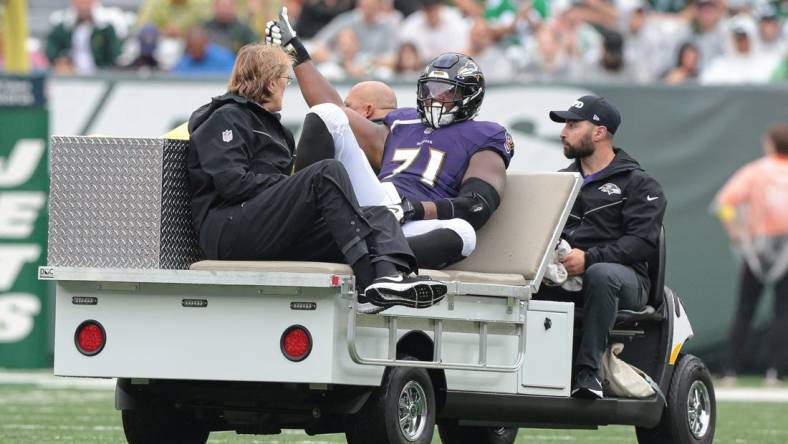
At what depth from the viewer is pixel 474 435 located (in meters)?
9.04

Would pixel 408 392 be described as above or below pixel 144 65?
below

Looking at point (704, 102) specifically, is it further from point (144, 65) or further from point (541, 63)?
point (144, 65)

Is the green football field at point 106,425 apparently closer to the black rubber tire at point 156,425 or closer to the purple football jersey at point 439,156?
the black rubber tire at point 156,425

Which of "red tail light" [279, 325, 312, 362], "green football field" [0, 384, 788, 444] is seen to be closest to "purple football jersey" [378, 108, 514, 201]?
"red tail light" [279, 325, 312, 362]

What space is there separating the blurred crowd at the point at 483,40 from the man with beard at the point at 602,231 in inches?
275

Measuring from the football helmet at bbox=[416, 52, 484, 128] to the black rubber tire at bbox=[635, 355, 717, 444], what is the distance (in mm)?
1849

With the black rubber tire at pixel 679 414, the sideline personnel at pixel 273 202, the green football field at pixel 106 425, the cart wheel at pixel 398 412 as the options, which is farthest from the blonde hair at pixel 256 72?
the black rubber tire at pixel 679 414

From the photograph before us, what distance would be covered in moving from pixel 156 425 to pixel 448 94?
2081 mm

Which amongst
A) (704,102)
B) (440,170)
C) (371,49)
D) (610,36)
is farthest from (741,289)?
(440,170)

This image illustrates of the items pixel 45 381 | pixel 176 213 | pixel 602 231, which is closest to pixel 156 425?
pixel 176 213

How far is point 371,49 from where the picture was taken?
56.4 ft

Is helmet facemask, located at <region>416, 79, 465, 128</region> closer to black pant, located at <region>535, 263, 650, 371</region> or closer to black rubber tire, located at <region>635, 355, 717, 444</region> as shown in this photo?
black pant, located at <region>535, 263, 650, 371</region>

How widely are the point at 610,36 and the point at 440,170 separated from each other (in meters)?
9.03

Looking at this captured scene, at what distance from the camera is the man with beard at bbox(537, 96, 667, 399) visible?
8.11 metres
